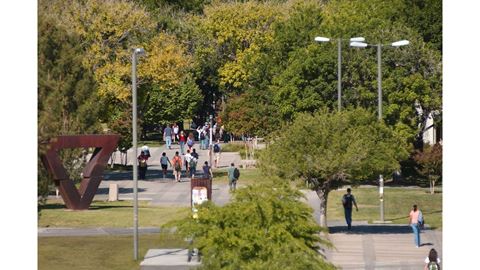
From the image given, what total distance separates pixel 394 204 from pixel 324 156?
47.5 ft

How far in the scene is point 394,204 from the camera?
2921 inches

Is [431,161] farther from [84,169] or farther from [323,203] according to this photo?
[323,203]

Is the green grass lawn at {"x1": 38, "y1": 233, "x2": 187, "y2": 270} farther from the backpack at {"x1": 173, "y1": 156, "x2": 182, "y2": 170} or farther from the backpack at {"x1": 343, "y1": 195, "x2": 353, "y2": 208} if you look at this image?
the backpack at {"x1": 173, "y1": 156, "x2": 182, "y2": 170}

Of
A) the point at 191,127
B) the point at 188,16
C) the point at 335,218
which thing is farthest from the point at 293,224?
the point at 188,16

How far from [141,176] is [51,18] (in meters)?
13.0

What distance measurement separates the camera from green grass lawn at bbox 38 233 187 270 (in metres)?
54.1

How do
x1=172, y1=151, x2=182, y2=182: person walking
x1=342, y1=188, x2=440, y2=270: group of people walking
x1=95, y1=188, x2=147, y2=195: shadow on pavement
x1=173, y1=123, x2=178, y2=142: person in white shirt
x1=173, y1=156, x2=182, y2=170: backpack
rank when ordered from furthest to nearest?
x1=173, y1=123, x2=178, y2=142: person in white shirt, x1=172, y1=151, x2=182, y2=182: person walking, x1=173, y1=156, x2=182, y2=170: backpack, x1=95, y1=188, x2=147, y2=195: shadow on pavement, x1=342, y1=188, x2=440, y2=270: group of people walking

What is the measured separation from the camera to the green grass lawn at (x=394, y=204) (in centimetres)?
6856

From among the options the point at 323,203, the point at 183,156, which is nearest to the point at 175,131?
the point at 183,156

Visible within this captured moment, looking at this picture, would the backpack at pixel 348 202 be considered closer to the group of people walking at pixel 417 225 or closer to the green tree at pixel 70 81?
the group of people walking at pixel 417 225

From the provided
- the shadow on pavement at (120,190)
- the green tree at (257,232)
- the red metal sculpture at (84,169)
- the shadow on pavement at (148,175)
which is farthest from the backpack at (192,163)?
the green tree at (257,232)

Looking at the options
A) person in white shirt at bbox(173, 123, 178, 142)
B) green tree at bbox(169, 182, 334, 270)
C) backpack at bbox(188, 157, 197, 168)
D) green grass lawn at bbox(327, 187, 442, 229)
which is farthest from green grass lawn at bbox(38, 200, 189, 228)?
person in white shirt at bbox(173, 123, 178, 142)

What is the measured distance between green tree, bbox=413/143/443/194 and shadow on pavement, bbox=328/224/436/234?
14.7 m

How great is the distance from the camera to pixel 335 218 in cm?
6812
